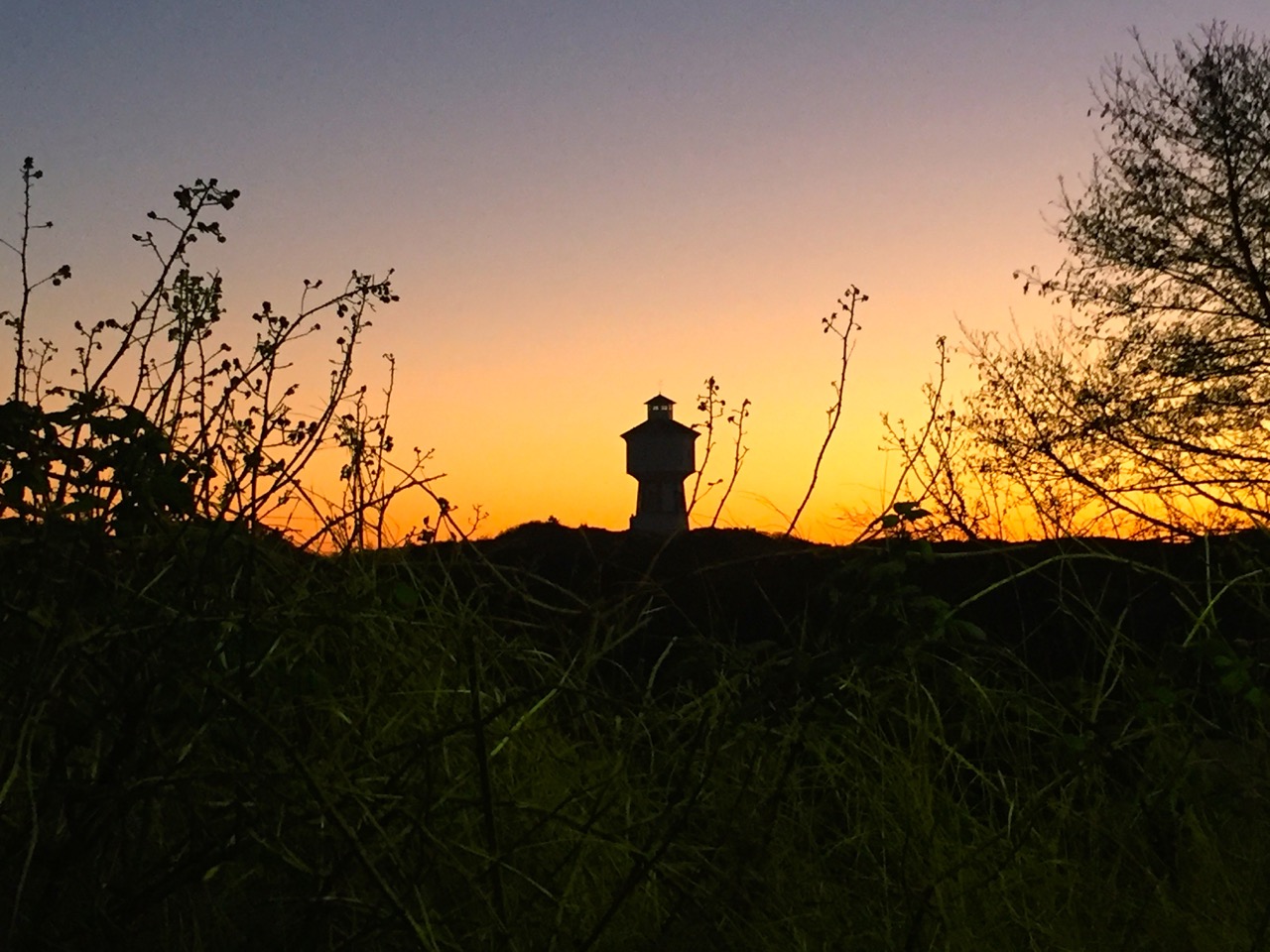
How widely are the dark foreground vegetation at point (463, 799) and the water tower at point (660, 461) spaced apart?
52.0 feet

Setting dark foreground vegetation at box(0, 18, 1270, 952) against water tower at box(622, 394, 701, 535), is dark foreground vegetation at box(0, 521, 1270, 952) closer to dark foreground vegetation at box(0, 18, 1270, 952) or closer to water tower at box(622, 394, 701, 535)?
dark foreground vegetation at box(0, 18, 1270, 952)

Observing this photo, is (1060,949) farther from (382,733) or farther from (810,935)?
(382,733)

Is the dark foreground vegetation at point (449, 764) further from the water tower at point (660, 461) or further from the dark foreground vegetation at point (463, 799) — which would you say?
the water tower at point (660, 461)

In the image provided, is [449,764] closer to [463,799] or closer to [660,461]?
[463,799]

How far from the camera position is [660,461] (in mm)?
20328

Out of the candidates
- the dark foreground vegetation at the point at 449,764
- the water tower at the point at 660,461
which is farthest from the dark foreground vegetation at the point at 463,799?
the water tower at the point at 660,461

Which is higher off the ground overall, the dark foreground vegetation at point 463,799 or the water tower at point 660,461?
the water tower at point 660,461

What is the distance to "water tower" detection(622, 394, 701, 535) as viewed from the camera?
66.8 ft

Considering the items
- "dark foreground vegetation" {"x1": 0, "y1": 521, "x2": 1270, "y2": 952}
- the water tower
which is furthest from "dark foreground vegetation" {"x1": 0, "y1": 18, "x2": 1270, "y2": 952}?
the water tower

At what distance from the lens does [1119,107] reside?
41.2 ft

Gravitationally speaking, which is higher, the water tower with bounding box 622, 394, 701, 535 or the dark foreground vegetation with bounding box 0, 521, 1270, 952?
the water tower with bounding box 622, 394, 701, 535

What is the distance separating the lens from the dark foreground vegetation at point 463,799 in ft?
9.02

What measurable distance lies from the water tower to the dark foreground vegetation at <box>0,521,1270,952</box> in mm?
15856

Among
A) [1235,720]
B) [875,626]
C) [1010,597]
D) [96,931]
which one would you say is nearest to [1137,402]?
[1010,597]
